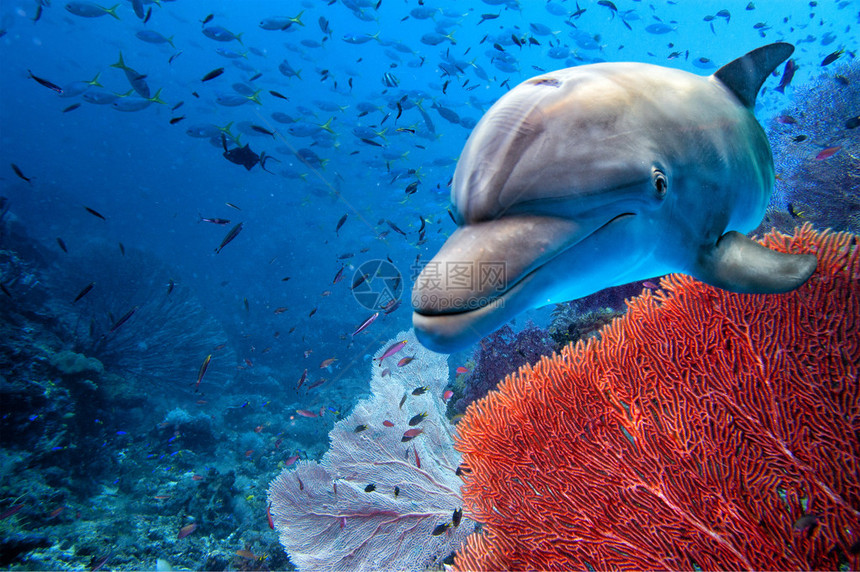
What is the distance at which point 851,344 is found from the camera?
197 centimetres

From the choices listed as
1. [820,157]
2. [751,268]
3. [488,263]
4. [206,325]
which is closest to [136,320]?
[206,325]

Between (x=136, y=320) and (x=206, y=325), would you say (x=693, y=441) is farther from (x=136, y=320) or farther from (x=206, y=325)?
(x=206, y=325)

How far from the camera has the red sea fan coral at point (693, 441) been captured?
6.21 feet

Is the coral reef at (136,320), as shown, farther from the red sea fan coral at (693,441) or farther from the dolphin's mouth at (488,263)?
the dolphin's mouth at (488,263)

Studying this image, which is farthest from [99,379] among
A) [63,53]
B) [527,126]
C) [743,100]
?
[63,53]

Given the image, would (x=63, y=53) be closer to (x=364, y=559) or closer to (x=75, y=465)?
(x=75, y=465)

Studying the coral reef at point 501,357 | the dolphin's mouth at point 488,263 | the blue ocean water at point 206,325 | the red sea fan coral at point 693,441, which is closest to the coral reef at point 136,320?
the blue ocean water at point 206,325

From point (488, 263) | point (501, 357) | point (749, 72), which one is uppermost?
point (749, 72)

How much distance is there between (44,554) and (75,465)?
353 centimetres

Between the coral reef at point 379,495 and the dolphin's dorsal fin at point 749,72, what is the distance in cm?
403

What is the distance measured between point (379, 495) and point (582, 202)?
4444 millimetres

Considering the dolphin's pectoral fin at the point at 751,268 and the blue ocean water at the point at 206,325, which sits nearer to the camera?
the dolphin's pectoral fin at the point at 751,268

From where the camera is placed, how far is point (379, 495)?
4.48m

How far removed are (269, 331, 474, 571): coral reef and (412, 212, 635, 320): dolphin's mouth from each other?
3498 mm
